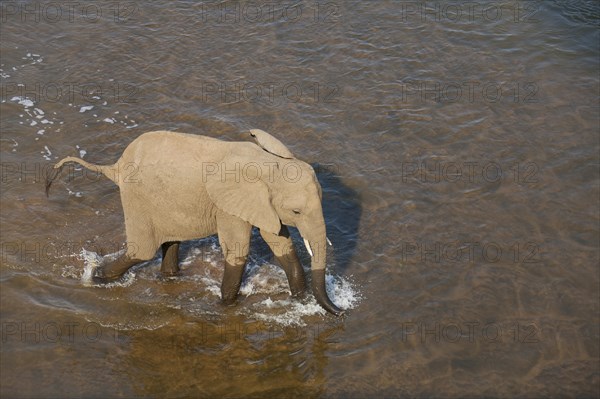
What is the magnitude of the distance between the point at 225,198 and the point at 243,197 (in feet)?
0.77

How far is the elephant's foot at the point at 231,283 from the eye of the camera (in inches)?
407

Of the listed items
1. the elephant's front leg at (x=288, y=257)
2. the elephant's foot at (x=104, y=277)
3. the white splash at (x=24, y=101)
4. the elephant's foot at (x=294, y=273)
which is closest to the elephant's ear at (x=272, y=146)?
the elephant's front leg at (x=288, y=257)

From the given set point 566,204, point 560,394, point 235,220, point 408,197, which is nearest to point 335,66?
point 408,197

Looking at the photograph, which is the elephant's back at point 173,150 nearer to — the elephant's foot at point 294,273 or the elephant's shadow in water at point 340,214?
the elephant's foot at point 294,273

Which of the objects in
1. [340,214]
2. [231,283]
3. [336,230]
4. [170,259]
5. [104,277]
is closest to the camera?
[231,283]

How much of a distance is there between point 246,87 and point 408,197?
445 cm

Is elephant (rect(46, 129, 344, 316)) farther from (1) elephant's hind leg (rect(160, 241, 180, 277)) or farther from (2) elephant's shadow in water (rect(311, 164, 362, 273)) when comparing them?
(2) elephant's shadow in water (rect(311, 164, 362, 273))

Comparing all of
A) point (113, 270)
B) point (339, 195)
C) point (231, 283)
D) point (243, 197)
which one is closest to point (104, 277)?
point (113, 270)

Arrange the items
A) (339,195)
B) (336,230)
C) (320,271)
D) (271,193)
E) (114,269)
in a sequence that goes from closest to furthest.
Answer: (271,193)
(320,271)
(114,269)
(336,230)
(339,195)

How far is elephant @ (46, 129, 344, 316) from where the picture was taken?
9453 millimetres

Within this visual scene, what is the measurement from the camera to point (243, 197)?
31.4ft

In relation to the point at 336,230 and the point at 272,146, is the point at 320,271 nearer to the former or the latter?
the point at 272,146

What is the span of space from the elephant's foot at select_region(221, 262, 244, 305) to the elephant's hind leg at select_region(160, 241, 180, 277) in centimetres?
103

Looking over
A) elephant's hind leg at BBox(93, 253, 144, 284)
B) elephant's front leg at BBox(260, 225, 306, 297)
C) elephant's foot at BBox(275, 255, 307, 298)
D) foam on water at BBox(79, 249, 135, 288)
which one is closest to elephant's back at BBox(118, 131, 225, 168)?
elephant's front leg at BBox(260, 225, 306, 297)
